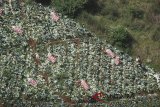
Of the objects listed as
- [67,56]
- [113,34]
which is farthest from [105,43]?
[67,56]

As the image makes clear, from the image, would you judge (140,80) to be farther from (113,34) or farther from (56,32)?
(56,32)

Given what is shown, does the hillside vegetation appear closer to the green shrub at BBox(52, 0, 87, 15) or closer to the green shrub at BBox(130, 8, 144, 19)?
the green shrub at BBox(130, 8, 144, 19)

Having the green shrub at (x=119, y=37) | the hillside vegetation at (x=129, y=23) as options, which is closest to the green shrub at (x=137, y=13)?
the hillside vegetation at (x=129, y=23)

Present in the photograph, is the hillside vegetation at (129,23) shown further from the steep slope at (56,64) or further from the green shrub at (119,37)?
the steep slope at (56,64)

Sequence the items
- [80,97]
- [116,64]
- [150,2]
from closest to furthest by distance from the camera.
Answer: [80,97]
[116,64]
[150,2]

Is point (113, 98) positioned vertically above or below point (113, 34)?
below
